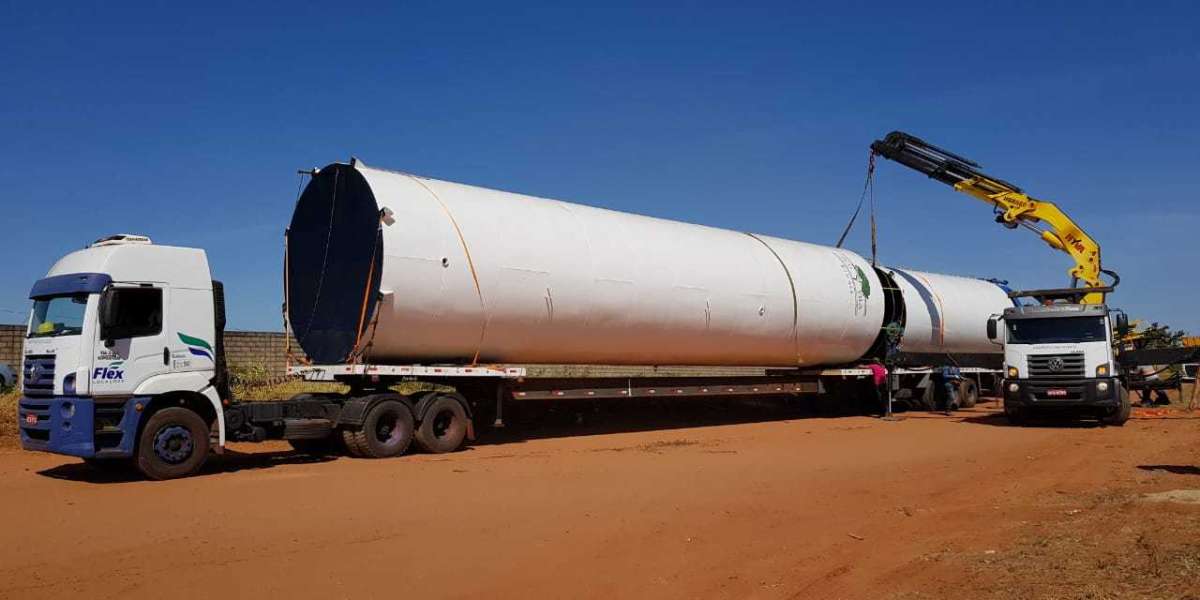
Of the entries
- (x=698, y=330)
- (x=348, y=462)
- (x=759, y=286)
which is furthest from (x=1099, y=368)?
(x=348, y=462)

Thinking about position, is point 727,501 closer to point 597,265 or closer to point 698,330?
point 597,265

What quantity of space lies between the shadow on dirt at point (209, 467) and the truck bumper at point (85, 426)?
552 mm

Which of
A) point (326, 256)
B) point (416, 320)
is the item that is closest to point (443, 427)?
point (416, 320)

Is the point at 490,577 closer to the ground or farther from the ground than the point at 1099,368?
closer to the ground

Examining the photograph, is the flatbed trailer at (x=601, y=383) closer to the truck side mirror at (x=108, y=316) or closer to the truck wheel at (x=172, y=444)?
the truck wheel at (x=172, y=444)

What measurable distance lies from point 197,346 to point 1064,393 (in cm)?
1717

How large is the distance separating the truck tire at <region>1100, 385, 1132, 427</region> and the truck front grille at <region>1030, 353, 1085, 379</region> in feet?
2.82

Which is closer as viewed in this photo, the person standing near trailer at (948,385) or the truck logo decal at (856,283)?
the truck logo decal at (856,283)

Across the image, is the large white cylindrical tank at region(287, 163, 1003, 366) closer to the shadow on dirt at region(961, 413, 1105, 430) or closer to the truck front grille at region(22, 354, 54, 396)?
the truck front grille at region(22, 354, 54, 396)

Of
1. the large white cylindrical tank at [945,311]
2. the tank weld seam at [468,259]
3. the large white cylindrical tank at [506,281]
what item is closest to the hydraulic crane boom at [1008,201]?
the large white cylindrical tank at [945,311]

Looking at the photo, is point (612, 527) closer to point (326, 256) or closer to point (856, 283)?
point (326, 256)

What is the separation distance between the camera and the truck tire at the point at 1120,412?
787 inches

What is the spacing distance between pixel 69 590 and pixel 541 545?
134 inches

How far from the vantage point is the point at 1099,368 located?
2009cm
